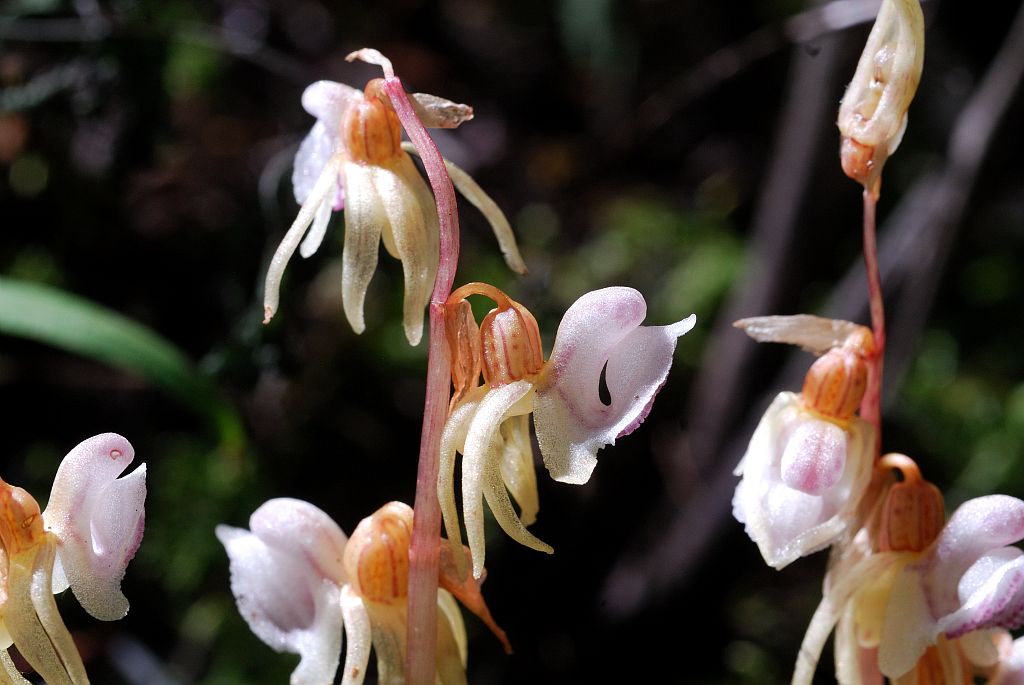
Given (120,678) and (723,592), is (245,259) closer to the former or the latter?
(120,678)

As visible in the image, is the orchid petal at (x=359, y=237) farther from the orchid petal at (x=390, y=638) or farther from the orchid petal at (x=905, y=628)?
the orchid petal at (x=905, y=628)

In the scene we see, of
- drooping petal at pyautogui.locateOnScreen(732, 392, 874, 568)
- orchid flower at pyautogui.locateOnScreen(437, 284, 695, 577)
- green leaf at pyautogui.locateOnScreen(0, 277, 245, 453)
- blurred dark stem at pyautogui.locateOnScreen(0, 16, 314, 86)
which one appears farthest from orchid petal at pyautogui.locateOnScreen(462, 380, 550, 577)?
blurred dark stem at pyautogui.locateOnScreen(0, 16, 314, 86)

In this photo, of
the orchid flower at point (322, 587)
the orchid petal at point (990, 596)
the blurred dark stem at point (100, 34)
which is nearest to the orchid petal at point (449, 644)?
the orchid flower at point (322, 587)

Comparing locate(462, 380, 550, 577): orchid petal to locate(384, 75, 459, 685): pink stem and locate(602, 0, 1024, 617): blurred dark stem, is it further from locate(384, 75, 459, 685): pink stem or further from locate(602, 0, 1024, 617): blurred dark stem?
locate(602, 0, 1024, 617): blurred dark stem

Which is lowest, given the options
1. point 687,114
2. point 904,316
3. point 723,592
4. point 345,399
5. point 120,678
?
point 723,592

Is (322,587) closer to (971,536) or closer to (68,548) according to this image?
(68,548)

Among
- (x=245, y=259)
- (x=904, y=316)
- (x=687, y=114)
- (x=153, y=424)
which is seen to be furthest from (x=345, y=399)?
(x=687, y=114)
